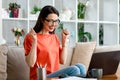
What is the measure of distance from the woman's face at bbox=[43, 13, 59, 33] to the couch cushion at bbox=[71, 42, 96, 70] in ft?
3.30

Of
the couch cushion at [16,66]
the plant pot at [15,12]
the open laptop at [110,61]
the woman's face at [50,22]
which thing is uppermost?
the plant pot at [15,12]

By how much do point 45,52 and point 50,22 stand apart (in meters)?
0.27

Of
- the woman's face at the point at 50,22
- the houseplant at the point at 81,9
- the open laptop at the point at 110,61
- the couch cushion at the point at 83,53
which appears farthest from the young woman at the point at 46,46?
the houseplant at the point at 81,9

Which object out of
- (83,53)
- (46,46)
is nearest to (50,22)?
(46,46)

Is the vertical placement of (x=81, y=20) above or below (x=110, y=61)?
above

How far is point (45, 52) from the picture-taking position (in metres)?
2.65

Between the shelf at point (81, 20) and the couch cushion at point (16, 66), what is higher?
the shelf at point (81, 20)

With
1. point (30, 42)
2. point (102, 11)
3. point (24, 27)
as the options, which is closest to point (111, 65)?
point (30, 42)

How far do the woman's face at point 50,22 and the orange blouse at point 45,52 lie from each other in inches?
5.0

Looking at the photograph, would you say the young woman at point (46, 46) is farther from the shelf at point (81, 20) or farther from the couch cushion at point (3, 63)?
the shelf at point (81, 20)

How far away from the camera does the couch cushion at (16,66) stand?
3195 millimetres

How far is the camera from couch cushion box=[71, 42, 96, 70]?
3.56 metres

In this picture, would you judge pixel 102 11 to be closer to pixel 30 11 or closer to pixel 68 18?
pixel 68 18

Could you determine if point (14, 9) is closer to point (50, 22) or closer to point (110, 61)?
point (50, 22)
